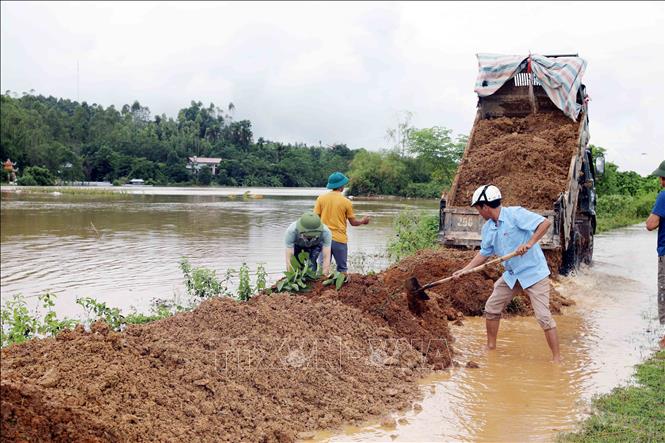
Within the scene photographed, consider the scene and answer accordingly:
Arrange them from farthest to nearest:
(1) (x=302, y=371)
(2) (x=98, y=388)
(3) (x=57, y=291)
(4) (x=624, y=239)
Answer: (4) (x=624, y=239) < (3) (x=57, y=291) < (1) (x=302, y=371) < (2) (x=98, y=388)

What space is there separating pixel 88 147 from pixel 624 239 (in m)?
81.5

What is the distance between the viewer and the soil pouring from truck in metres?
9.73

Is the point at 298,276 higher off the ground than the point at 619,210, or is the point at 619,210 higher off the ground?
the point at 619,210

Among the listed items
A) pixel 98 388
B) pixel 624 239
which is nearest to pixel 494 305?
pixel 98 388

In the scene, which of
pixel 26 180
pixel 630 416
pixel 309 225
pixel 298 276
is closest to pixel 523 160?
pixel 309 225

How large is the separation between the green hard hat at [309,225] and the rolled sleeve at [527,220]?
213cm

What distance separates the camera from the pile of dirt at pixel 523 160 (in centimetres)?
990

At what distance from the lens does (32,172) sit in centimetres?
6850

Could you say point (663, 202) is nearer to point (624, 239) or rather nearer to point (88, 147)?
point (624, 239)

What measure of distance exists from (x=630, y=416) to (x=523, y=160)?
6.35 metres

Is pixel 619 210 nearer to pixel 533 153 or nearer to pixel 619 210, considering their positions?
pixel 619 210

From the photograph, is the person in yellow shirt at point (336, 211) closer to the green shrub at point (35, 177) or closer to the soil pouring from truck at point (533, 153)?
the soil pouring from truck at point (533, 153)

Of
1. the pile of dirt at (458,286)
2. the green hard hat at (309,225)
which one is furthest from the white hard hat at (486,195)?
the pile of dirt at (458,286)

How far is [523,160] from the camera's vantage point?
1033 cm
